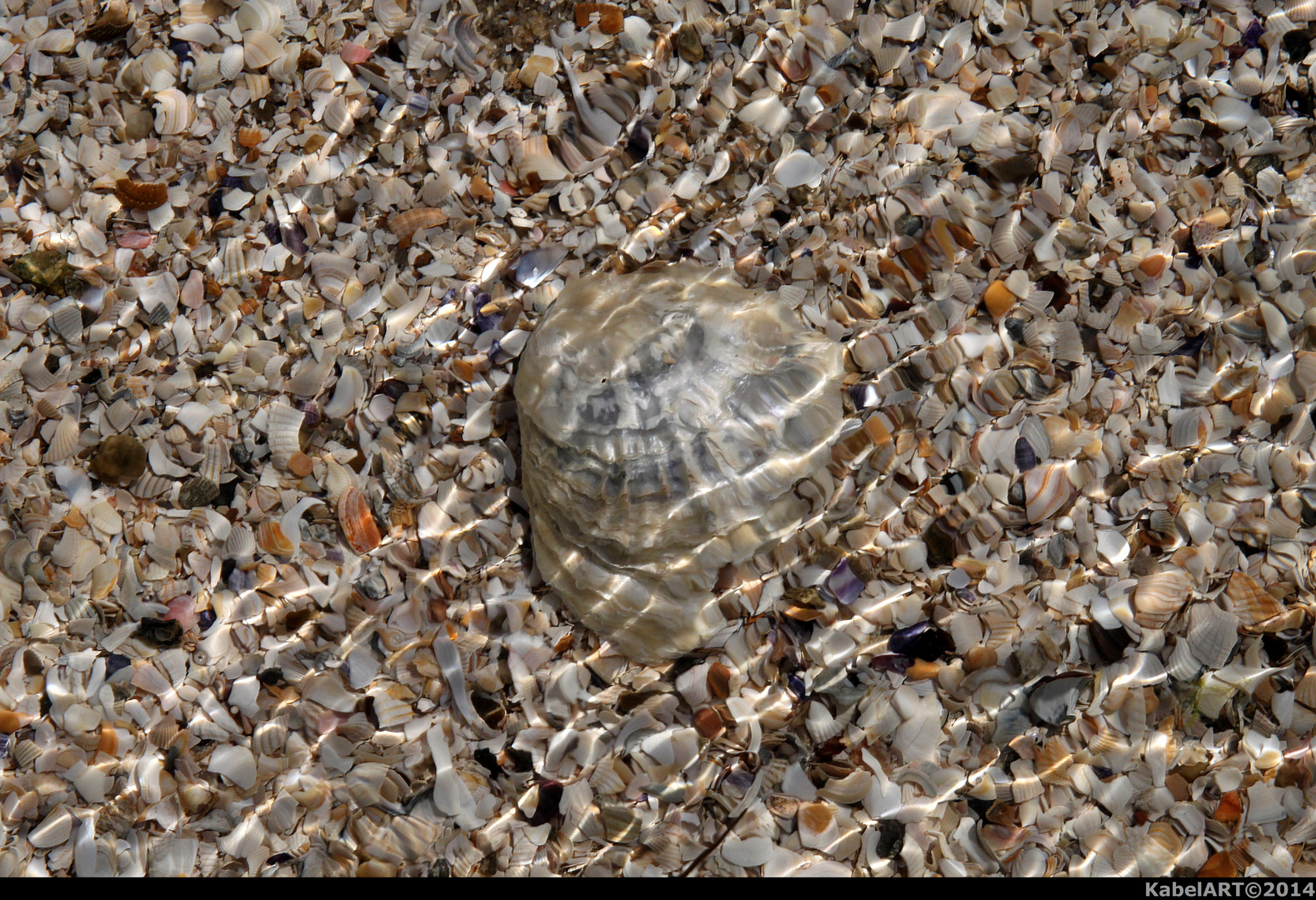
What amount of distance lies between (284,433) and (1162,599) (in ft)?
8.29

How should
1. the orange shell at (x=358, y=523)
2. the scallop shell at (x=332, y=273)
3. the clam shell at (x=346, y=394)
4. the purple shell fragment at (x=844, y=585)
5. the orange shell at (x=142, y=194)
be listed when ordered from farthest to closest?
the orange shell at (x=142, y=194) → the scallop shell at (x=332, y=273) → the clam shell at (x=346, y=394) → the orange shell at (x=358, y=523) → the purple shell fragment at (x=844, y=585)

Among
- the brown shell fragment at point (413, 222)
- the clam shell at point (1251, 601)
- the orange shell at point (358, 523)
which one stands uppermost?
Result: the brown shell fragment at point (413, 222)

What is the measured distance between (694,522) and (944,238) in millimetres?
1178

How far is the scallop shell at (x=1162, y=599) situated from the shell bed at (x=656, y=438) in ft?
0.04

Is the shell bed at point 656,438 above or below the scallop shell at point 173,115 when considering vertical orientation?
below

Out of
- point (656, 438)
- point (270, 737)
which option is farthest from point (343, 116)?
point (270, 737)

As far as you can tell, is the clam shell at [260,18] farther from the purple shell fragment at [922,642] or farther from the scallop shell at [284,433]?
the purple shell fragment at [922,642]

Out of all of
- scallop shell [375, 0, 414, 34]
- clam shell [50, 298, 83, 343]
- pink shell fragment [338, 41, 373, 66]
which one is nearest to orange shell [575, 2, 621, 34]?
scallop shell [375, 0, 414, 34]

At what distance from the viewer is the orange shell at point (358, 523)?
2.64 metres

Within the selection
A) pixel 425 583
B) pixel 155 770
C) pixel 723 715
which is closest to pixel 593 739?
pixel 723 715

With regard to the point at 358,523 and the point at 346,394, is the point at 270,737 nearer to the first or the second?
the point at 358,523

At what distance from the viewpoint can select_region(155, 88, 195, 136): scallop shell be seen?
303cm

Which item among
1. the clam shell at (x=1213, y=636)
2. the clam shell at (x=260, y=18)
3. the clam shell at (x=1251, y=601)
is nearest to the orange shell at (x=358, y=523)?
the clam shell at (x=260, y=18)

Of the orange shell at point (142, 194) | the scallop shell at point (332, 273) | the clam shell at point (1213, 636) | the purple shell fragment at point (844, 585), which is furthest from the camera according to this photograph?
the orange shell at point (142, 194)
